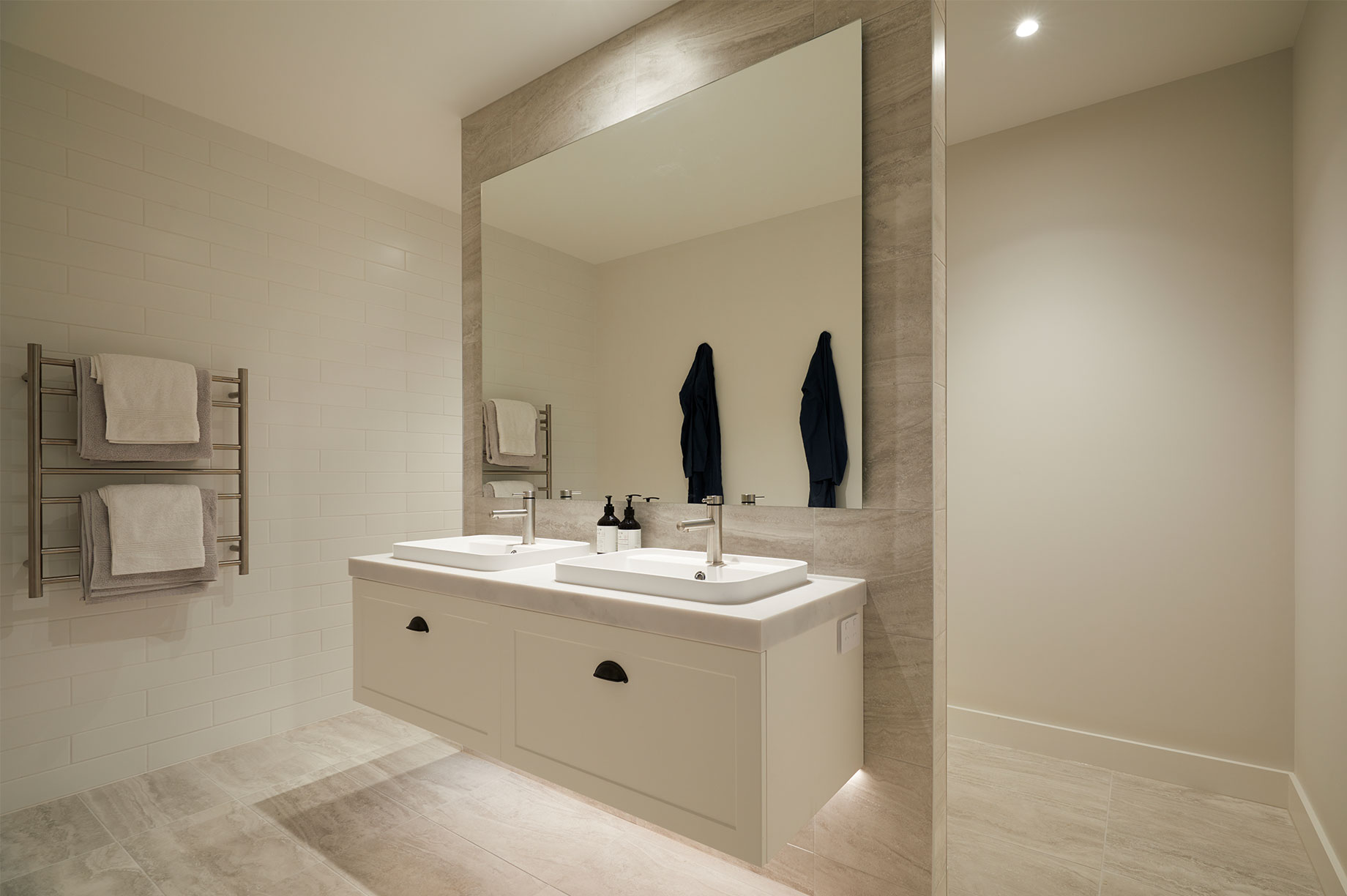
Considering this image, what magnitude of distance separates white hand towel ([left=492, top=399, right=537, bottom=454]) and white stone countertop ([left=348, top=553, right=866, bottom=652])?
63cm

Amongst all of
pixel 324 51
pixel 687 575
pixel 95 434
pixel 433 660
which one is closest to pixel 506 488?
pixel 433 660

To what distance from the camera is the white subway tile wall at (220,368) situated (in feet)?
7.75

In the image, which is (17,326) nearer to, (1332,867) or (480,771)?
→ (480,771)

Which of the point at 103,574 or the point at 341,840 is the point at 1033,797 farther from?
the point at 103,574

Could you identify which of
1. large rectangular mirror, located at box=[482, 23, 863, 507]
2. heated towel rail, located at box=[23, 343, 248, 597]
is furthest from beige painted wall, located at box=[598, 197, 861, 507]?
heated towel rail, located at box=[23, 343, 248, 597]

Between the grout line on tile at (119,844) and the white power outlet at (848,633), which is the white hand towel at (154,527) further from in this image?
the white power outlet at (848,633)

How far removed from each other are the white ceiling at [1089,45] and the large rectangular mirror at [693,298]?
84cm

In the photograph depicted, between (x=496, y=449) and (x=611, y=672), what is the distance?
134 cm

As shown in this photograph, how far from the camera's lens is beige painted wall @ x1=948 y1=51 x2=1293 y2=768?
237 centimetres

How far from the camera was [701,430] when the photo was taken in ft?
6.89

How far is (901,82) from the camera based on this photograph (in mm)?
1731

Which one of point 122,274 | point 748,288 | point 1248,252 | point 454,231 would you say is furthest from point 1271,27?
point 122,274

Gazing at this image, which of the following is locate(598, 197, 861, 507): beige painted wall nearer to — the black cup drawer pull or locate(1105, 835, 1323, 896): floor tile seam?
the black cup drawer pull

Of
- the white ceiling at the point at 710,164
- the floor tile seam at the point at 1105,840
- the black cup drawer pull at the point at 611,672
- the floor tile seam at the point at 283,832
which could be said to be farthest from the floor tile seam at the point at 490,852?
the white ceiling at the point at 710,164
